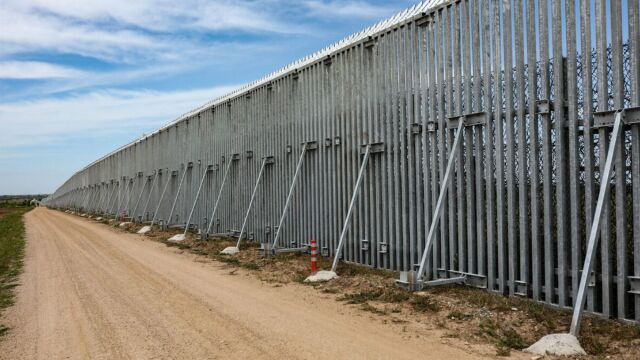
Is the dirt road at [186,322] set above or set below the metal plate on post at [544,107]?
below

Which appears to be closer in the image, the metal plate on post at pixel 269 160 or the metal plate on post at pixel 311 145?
the metal plate on post at pixel 311 145

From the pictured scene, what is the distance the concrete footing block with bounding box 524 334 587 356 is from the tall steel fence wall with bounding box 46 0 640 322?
1.56 metres

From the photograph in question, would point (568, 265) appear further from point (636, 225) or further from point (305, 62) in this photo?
point (305, 62)

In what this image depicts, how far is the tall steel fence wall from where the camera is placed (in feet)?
26.1

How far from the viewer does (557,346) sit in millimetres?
6582

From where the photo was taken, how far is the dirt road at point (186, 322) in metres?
7.21

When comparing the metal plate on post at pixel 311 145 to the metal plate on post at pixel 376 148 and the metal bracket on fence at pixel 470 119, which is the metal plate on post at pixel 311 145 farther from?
the metal bracket on fence at pixel 470 119

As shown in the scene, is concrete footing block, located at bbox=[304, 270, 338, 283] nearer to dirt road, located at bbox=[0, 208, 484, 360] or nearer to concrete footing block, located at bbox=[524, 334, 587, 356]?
dirt road, located at bbox=[0, 208, 484, 360]

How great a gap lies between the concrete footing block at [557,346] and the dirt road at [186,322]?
92 centimetres

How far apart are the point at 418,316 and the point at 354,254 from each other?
5773 mm

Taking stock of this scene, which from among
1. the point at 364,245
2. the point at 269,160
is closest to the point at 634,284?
the point at 364,245

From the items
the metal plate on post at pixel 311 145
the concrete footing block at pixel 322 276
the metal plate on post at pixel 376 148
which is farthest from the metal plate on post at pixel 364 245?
the metal plate on post at pixel 311 145

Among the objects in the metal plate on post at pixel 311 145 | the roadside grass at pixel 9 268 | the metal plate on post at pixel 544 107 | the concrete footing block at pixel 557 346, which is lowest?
the roadside grass at pixel 9 268

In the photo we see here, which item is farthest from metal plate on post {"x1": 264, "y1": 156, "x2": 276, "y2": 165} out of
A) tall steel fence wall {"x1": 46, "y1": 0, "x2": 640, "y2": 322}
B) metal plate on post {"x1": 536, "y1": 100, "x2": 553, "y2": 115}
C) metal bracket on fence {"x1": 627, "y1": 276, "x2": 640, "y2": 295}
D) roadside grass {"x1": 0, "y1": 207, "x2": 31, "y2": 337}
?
metal bracket on fence {"x1": 627, "y1": 276, "x2": 640, "y2": 295}
